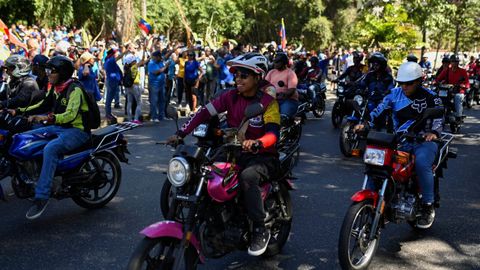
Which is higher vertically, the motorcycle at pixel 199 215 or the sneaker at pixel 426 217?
the motorcycle at pixel 199 215

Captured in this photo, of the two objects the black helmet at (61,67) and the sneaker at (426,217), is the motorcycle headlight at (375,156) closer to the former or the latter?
the sneaker at (426,217)

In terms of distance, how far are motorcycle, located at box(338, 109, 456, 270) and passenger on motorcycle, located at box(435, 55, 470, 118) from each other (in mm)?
9378

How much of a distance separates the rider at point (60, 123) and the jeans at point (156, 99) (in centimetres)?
779

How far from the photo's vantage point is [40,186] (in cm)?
602

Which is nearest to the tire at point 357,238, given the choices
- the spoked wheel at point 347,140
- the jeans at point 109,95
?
the spoked wheel at point 347,140

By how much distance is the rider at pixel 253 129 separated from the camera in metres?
4.60

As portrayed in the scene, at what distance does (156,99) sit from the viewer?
14.6m

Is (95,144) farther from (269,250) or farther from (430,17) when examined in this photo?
(430,17)

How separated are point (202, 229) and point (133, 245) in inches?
55.2

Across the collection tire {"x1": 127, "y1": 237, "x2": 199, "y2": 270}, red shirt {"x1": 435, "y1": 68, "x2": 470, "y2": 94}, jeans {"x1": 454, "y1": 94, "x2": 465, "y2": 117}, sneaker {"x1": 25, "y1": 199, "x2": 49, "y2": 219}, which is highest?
red shirt {"x1": 435, "y1": 68, "x2": 470, "y2": 94}

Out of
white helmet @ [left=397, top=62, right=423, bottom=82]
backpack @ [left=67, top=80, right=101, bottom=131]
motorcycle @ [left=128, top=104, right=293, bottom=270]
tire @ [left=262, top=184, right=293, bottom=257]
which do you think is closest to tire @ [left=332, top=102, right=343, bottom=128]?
white helmet @ [left=397, top=62, right=423, bottom=82]

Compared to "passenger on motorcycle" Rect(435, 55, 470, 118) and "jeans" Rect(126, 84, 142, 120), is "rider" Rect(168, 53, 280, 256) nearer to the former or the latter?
"jeans" Rect(126, 84, 142, 120)

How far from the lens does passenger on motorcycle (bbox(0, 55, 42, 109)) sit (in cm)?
757

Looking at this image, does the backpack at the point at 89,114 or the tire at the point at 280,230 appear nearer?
the tire at the point at 280,230
